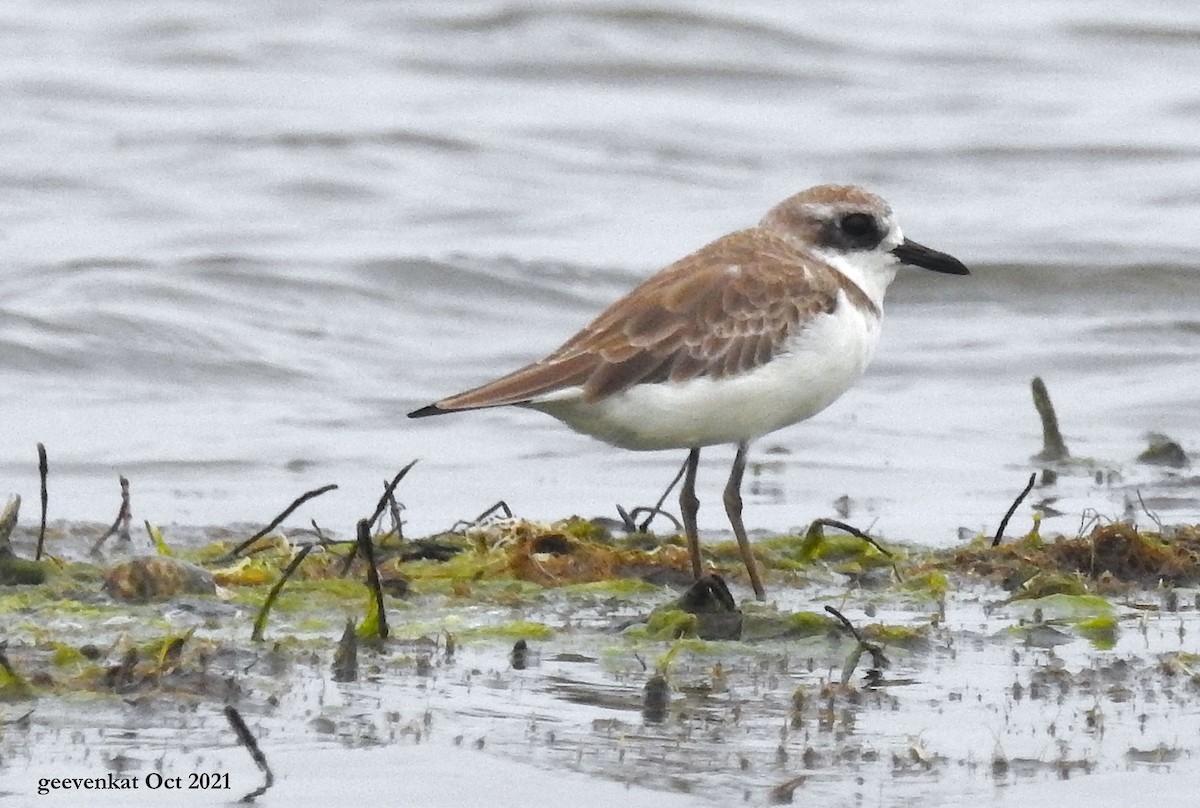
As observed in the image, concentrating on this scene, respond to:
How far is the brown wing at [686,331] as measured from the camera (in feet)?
21.9

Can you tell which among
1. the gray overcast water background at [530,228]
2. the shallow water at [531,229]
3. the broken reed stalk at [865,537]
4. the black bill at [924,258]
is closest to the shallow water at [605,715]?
the shallow water at [531,229]

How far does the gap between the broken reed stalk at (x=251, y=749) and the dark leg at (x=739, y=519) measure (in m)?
2.32

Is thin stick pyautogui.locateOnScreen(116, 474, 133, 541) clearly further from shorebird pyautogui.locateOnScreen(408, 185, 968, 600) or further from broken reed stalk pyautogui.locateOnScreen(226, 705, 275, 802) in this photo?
broken reed stalk pyautogui.locateOnScreen(226, 705, 275, 802)

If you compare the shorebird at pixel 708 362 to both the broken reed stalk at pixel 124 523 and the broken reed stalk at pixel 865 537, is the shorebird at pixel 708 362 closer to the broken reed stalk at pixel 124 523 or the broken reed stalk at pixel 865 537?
the broken reed stalk at pixel 865 537

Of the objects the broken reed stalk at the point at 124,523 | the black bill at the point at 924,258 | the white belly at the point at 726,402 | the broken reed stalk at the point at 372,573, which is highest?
the black bill at the point at 924,258

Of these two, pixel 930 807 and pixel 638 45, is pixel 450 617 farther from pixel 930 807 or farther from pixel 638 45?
pixel 638 45

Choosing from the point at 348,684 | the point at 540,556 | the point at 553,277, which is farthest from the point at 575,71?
the point at 348,684

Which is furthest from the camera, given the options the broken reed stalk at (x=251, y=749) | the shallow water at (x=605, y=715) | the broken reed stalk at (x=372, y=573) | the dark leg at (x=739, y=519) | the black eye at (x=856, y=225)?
the black eye at (x=856, y=225)

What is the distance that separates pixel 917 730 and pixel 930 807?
56 centimetres

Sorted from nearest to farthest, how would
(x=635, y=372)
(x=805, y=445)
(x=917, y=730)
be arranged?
(x=917, y=730)
(x=635, y=372)
(x=805, y=445)

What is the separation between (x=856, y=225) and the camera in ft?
24.3

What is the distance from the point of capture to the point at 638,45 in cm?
2186

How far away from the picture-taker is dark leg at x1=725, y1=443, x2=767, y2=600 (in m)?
6.82

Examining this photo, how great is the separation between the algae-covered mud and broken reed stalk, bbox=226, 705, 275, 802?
0.01 meters
